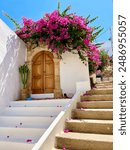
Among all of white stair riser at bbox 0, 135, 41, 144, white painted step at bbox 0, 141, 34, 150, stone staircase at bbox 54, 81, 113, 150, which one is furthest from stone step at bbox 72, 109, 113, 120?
white painted step at bbox 0, 141, 34, 150

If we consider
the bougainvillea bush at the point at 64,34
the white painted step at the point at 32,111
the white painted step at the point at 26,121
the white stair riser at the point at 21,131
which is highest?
the bougainvillea bush at the point at 64,34

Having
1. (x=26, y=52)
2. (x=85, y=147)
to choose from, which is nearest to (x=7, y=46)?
(x=26, y=52)

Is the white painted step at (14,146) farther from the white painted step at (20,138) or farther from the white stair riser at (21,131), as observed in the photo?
the white stair riser at (21,131)

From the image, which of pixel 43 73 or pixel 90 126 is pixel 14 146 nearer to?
pixel 90 126

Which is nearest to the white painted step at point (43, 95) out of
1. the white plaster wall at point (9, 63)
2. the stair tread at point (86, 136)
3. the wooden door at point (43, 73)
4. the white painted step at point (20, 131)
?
the wooden door at point (43, 73)

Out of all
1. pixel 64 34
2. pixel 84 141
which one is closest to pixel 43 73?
pixel 64 34

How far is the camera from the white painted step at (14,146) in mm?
4777

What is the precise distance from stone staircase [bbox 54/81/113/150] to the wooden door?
6.96 ft

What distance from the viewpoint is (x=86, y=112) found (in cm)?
584

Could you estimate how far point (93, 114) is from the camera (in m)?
5.73

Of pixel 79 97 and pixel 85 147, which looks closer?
pixel 85 147

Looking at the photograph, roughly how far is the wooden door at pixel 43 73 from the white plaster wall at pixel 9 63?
2.33 ft

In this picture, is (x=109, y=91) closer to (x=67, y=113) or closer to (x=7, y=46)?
(x=67, y=113)

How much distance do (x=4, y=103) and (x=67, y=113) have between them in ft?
8.12
